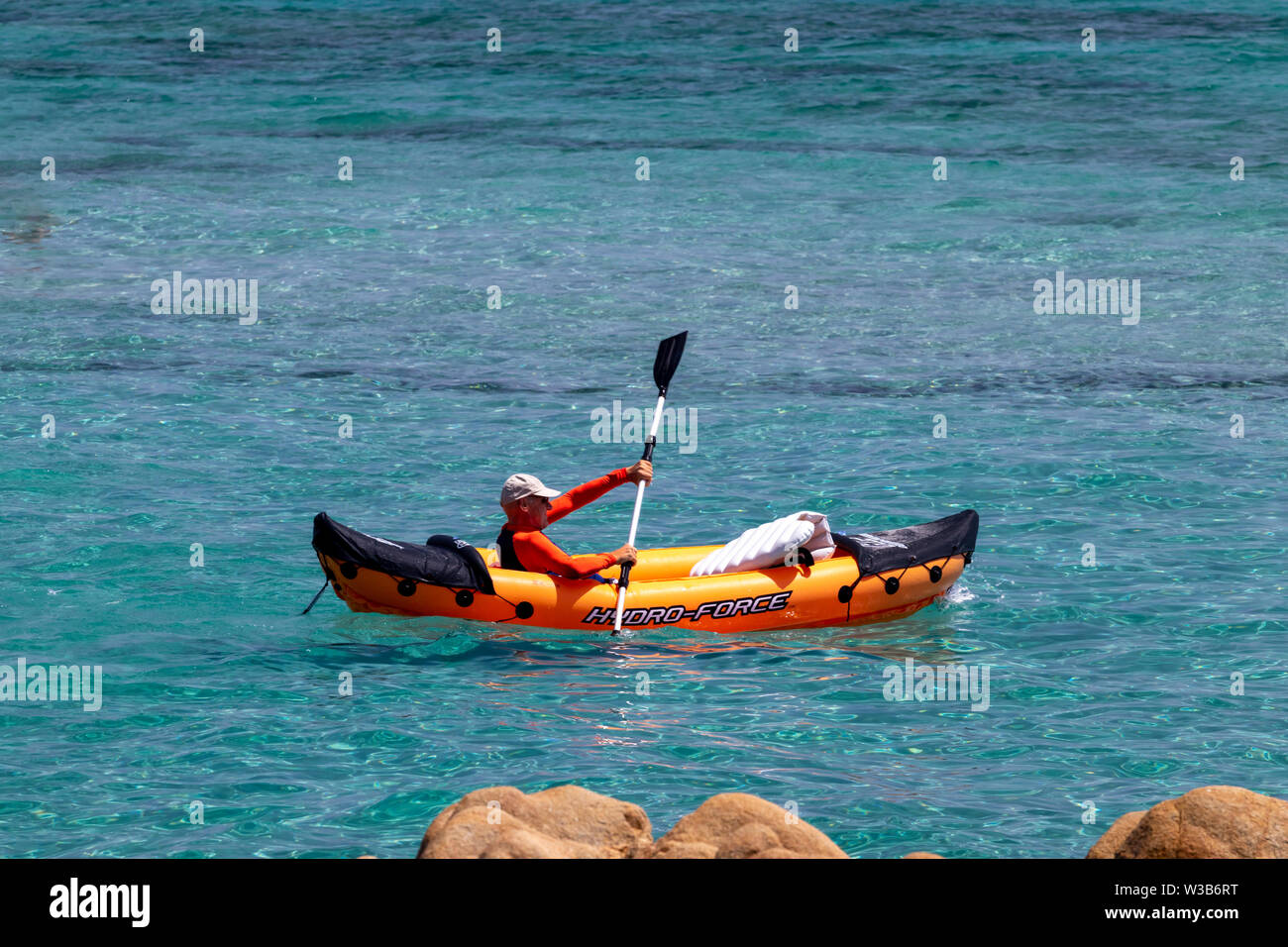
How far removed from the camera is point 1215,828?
17.1 feet

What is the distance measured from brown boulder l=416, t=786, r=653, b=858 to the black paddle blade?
659cm

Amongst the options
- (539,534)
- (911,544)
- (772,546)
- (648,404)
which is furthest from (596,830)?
(648,404)

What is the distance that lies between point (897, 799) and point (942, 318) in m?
11.2

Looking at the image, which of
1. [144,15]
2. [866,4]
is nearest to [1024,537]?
[866,4]

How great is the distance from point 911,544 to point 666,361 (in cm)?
277

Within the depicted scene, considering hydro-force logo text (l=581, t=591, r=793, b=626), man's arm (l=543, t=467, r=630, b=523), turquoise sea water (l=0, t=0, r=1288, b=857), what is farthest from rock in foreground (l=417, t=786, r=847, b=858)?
man's arm (l=543, t=467, r=630, b=523)

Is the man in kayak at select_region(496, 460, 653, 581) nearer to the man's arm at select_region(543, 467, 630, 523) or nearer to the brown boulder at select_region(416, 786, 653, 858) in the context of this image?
the man's arm at select_region(543, 467, 630, 523)

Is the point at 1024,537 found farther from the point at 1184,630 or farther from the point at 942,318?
the point at 942,318

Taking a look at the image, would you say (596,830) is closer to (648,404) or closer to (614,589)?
(614,589)

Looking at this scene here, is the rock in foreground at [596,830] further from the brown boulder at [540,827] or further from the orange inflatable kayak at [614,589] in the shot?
the orange inflatable kayak at [614,589]

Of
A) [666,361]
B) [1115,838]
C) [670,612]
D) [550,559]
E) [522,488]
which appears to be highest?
[666,361]

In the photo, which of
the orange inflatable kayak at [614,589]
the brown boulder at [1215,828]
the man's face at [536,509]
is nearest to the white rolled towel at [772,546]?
the orange inflatable kayak at [614,589]

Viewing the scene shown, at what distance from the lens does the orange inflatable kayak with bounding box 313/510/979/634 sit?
31.6 ft

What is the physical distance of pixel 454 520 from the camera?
39.7ft
